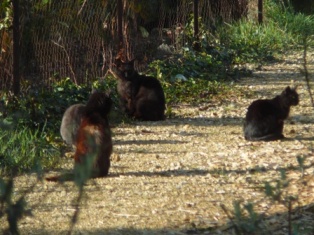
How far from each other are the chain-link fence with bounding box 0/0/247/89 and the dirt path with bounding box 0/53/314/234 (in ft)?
5.35

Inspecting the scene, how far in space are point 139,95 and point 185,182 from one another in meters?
3.65

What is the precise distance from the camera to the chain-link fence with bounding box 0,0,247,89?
11609 millimetres

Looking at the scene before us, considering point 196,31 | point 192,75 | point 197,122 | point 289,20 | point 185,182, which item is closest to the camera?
point 185,182

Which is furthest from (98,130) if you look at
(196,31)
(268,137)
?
(196,31)

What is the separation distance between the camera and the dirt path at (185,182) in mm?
6309

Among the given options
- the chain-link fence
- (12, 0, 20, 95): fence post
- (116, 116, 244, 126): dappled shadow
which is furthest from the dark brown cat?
the chain-link fence

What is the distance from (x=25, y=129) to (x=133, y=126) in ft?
6.20

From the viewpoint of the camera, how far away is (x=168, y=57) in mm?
15117

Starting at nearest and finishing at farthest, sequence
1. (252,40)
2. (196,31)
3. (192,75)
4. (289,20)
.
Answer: (192,75), (196,31), (252,40), (289,20)

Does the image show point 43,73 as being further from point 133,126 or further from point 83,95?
point 133,126

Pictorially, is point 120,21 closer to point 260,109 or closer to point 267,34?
point 260,109

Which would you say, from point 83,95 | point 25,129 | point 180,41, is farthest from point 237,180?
A: point 180,41

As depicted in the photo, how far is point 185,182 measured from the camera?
7.75 m

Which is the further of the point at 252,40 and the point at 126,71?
the point at 252,40
